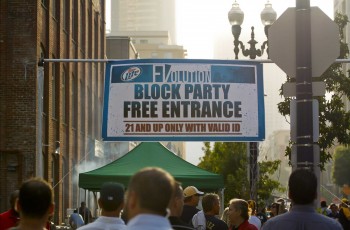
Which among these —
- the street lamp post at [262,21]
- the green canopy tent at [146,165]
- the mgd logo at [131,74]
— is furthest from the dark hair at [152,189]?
the street lamp post at [262,21]

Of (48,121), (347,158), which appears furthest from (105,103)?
(347,158)

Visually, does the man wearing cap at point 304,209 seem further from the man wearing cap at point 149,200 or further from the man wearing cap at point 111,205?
the man wearing cap at point 149,200

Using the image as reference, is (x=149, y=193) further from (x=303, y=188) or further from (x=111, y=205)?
(x=111, y=205)

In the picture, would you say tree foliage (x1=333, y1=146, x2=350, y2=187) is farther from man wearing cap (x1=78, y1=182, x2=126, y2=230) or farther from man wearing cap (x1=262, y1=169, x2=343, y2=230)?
man wearing cap (x1=262, y1=169, x2=343, y2=230)

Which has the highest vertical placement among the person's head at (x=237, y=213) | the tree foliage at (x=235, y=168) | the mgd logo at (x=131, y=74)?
the mgd logo at (x=131, y=74)

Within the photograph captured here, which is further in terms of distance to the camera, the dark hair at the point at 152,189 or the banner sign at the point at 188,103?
the banner sign at the point at 188,103

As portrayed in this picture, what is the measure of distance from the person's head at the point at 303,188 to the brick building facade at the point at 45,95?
47.1ft

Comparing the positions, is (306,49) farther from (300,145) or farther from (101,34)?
(101,34)

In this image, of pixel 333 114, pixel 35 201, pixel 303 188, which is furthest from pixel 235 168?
pixel 35 201

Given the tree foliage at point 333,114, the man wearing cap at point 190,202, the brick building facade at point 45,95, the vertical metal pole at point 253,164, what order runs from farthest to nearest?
1. the brick building facade at point 45,95
2. the tree foliage at point 333,114
3. the vertical metal pole at point 253,164
4. the man wearing cap at point 190,202

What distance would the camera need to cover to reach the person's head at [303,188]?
6.72m

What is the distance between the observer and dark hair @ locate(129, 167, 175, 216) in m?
4.41

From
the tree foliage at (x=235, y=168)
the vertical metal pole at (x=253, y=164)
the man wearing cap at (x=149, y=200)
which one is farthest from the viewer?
the tree foliage at (x=235, y=168)

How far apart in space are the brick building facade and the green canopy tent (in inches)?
105
